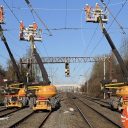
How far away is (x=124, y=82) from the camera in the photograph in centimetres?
3797

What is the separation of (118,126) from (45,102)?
1548cm

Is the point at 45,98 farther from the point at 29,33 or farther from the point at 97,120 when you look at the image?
the point at 29,33

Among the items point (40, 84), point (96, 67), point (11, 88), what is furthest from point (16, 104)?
point (96, 67)

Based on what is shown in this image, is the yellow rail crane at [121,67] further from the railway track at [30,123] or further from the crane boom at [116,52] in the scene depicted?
the railway track at [30,123]

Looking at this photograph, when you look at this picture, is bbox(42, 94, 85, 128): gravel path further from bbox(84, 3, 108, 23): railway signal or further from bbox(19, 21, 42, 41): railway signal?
bbox(19, 21, 42, 41): railway signal

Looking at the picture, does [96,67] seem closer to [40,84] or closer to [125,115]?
[40,84]

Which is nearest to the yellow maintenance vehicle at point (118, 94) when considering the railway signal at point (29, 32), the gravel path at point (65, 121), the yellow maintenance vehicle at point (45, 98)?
the gravel path at point (65, 121)

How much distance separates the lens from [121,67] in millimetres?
39719

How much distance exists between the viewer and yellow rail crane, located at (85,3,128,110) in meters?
36.8

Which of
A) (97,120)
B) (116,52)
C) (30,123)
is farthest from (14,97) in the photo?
(30,123)

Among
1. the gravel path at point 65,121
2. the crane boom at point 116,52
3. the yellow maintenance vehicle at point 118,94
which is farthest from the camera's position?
the crane boom at point 116,52

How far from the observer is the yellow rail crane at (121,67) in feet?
121

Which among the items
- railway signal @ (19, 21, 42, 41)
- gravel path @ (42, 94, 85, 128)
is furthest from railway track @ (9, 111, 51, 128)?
railway signal @ (19, 21, 42, 41)

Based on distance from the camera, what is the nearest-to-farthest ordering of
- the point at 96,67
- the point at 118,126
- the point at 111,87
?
the point at 118,126 < the point at 111,87 < the point at 96,67
